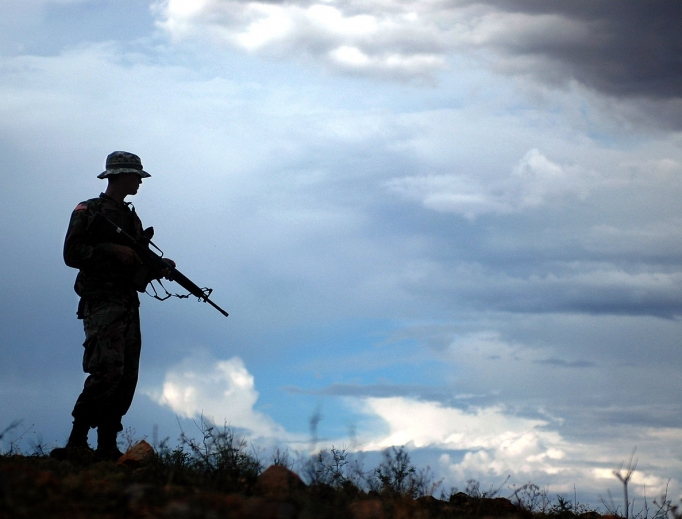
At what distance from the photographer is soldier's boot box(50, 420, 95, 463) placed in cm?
709

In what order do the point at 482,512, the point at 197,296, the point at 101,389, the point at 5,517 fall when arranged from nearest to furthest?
the point at 5,517, the point at 482,512, the point at 101,389, the point at 197,296

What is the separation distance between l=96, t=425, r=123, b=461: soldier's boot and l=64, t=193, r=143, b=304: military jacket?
4.04ft

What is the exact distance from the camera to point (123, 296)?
24.7 ft

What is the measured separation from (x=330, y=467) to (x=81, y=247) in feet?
9.59

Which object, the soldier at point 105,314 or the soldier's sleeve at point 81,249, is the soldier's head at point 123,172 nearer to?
the soldier at point 105,314

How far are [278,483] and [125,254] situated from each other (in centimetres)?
279

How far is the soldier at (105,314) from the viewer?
7.32m

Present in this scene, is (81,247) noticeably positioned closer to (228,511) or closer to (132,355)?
→ (132,355)

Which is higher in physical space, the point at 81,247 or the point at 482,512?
the point at 81,247

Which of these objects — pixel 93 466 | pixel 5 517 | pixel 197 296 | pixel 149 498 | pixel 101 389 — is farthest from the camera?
pixel 197 296

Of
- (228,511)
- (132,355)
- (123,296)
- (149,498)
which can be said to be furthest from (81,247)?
(228,511)

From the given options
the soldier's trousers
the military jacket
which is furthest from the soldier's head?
the soldier's trousers

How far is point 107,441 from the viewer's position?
7.56m

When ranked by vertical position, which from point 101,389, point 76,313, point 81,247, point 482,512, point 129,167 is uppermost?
point 129,167
